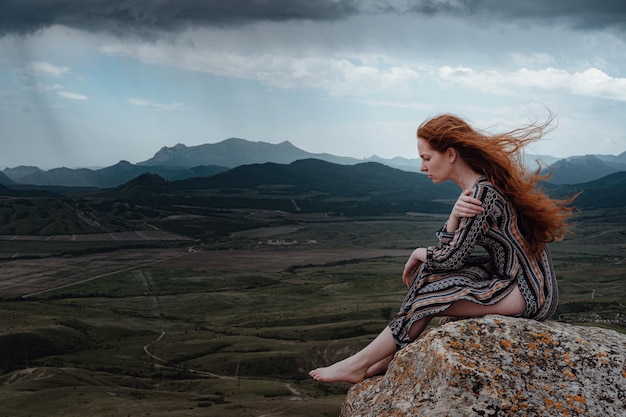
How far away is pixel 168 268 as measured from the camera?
7387 inches

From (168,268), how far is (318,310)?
74.8 metres

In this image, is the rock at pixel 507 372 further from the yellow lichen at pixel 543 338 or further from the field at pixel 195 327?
the field at pixel 195 327

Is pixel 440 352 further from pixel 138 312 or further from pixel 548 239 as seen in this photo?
pixel 138 312

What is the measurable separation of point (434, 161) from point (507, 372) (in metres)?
3.26

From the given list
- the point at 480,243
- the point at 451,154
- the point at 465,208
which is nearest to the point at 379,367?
the point at 480,243

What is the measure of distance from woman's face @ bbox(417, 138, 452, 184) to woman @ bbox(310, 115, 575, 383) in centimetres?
1

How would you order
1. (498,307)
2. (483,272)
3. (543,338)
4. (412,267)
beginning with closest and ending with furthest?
(543,338), (498,307), (483,272), (412,267)

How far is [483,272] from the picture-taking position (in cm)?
884

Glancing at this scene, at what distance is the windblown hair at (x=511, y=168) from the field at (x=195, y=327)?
170ft

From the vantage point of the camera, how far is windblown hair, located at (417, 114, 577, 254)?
28.9ft

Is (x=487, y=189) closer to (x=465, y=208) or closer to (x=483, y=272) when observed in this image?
(x=465, y=208)

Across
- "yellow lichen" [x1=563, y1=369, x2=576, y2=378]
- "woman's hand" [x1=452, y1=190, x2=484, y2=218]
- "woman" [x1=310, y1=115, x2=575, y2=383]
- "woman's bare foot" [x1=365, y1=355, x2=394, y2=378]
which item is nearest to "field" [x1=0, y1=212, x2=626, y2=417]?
"woman's bare foot" [x1=365, y1=355, x2=394, y2=378]

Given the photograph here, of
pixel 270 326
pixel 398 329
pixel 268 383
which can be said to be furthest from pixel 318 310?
pixel 398 329

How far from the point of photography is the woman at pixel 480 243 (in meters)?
8.45
